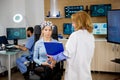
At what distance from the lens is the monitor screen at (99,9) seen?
5.25 m

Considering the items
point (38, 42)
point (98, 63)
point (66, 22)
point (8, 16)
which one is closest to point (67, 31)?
point (66, 22)

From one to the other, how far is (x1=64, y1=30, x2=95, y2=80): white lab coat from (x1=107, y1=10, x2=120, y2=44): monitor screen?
1.60 m

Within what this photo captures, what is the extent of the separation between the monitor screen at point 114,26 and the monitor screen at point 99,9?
3.28 ft

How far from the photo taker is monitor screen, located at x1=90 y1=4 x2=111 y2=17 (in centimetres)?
525

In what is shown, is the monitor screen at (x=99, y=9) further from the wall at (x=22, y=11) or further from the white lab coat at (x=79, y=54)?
the white lab coat at (x=79, y=54)

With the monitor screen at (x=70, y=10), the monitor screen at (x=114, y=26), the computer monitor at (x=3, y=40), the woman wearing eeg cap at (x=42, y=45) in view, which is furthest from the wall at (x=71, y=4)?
the woman wearing eeg cap at (x=42, y=45)

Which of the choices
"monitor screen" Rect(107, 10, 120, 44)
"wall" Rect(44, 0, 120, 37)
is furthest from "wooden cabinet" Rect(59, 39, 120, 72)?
"wall" Rect(44, 0, 120, 37)

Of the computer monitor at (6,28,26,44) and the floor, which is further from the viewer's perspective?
the computer monitor at (6,28,26,44)

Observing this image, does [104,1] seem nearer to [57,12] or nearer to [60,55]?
[57,12]

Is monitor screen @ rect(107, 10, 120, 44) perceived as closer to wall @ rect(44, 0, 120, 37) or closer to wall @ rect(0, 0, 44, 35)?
wall @ rect(44, 0, 120, 37)

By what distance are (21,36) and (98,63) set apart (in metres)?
2.00

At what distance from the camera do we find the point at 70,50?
263cm

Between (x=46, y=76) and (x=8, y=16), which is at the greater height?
(x=8, y=16)

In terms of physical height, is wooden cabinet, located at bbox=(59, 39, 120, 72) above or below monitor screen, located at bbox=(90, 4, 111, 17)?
below
